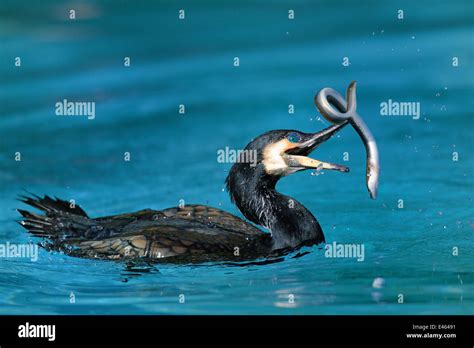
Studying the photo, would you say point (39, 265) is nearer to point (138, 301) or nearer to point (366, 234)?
point (138, 301)

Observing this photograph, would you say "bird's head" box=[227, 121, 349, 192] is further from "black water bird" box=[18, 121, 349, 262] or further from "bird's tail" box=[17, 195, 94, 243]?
"bird's tail" box=[17, 195, 94, 243]

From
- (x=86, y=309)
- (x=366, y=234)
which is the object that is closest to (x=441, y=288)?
(x=366, y=234)

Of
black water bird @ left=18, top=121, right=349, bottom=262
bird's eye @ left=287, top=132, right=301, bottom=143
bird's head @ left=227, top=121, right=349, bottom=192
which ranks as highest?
bird's eye @ left=287, top=132, right=301, bottom=143

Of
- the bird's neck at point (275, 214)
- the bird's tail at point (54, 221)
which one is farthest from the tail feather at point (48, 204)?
the bird's neck at point (275, 214)

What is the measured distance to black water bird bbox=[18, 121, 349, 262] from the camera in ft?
40.1

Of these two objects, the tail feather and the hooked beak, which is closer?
the hooked beak

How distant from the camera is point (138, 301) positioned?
11.7 metres

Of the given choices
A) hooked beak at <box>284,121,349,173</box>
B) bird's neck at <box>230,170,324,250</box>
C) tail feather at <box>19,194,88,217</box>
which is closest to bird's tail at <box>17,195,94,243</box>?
tail feather at <box>19,194,88,217</box>

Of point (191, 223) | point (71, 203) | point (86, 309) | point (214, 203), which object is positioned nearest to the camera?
point (86, 309)

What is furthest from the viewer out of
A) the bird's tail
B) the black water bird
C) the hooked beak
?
the bird's tail

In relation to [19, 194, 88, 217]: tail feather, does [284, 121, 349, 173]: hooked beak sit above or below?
above

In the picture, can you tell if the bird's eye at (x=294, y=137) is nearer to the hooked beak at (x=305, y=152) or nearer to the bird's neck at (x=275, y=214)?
the hooked beak at (x=305, y=152)

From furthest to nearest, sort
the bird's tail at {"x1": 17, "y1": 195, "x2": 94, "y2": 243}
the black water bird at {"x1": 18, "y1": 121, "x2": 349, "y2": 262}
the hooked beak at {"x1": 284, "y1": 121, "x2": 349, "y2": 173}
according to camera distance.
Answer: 1. the bird's tail at {"x1": 17, "y1": 195, "x2": 94, "y2": 243}
2. the hooked beak at {"x1": 284, "y1": 121, "x2": 349, "y2": 173}
3. the black water bird at {"x1": 18, "y1": 121, "x2": 349, "y2": 262}

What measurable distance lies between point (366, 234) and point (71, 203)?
9.54 feet
